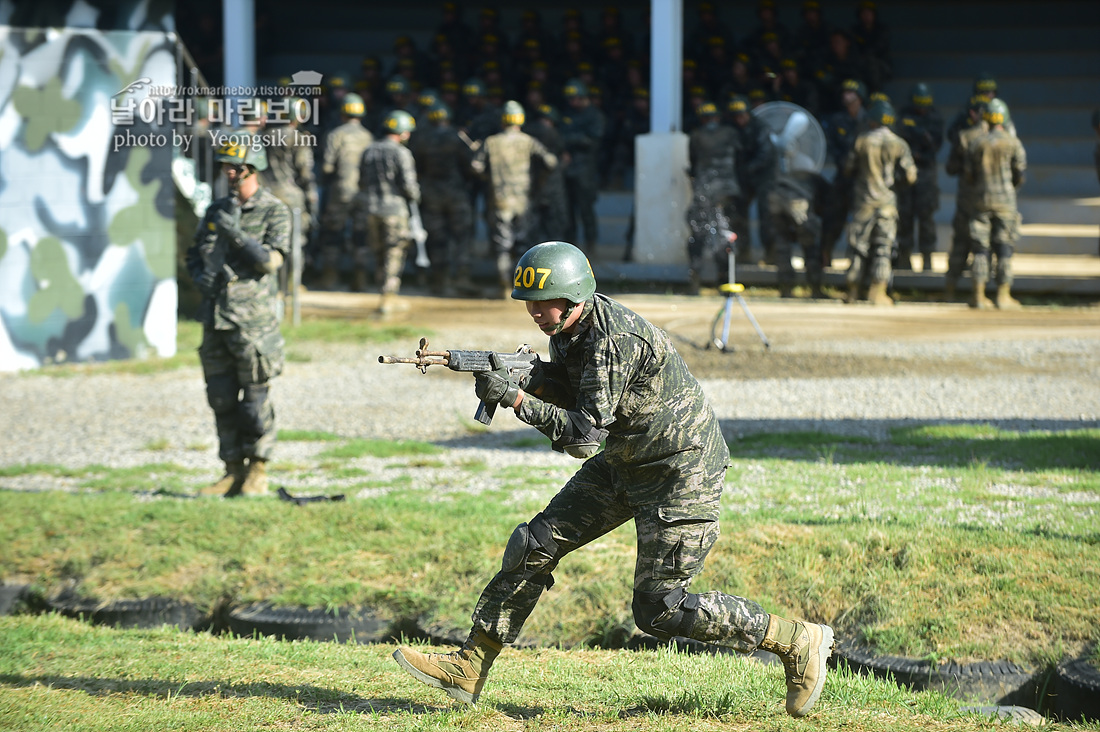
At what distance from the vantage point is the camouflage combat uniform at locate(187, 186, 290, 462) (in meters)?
7.95

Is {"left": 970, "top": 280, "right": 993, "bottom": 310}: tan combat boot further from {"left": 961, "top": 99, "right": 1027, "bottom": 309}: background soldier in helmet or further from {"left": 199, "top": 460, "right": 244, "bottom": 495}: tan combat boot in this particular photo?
{"left": 199, "top": 460, "right": 244, "bottom": 495}: tan combat boot

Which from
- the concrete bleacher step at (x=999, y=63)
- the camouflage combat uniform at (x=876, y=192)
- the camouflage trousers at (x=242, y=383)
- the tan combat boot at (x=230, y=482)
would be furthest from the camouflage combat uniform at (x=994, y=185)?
the tan combat boot at (x=230, y=482)

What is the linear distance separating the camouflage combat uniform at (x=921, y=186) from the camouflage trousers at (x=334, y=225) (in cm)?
771

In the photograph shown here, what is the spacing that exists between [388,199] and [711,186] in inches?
170

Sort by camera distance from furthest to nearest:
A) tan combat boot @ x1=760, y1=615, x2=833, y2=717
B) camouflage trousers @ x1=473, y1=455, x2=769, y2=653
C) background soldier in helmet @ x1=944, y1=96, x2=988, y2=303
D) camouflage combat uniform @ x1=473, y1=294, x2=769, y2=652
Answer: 1. background soldier in helmet @ x1=944, y1=96, x2=988, y2=303
2. tan combat boot @ x1=760, y1=615, x2=833, y2=717
3. camouflage trousers @ x1=473, y1=455, x2=769, y2=653
4. camouflage combat uniform @ x1=473, y1=294, x2=769, y2=652

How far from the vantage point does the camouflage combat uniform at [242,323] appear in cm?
795

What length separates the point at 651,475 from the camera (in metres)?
4.68

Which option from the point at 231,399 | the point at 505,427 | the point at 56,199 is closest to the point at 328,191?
the point at 56,199

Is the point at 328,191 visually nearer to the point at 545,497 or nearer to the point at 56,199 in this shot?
the point at 56,199

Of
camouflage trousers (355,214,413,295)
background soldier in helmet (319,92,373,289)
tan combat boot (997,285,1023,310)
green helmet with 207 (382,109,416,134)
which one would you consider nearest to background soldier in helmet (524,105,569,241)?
camouflage trousers (355,214,413,295)

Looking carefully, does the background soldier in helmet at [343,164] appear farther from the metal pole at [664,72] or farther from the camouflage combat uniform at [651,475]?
the camouflage combat uniform at [651,475]

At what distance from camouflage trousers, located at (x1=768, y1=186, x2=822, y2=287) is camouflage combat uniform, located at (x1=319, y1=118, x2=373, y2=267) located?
5.70 meters

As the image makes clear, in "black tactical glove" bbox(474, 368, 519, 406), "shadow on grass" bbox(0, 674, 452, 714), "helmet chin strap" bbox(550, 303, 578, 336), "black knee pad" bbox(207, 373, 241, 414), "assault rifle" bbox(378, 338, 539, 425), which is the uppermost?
"helmet chin strap" bbox(550, 303, 578, 336)

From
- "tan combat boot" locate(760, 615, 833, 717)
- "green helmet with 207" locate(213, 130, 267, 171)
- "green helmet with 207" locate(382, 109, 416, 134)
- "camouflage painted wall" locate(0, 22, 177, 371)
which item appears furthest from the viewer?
"green helmet with 207" locate(382, 109, 416, 134)
